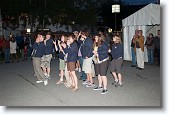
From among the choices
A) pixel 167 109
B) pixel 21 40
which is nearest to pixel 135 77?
pixel 167 109

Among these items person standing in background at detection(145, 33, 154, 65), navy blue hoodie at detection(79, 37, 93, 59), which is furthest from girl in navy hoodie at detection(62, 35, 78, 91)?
person standing in background at detection(145, 33, 154, 65)

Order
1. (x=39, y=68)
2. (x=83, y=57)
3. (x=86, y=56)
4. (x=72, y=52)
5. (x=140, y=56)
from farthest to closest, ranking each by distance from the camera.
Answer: (x=140, y=56) → (x=39, y=68) → (x=83, y=57) → (x=86, y=56) → (x=72, y=52)

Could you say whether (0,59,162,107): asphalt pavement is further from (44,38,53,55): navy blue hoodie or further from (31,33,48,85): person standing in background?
(44,38,53,55): navy blue hoodie

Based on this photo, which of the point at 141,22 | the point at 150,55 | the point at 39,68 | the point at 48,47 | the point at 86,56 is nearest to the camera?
the point at 86,56

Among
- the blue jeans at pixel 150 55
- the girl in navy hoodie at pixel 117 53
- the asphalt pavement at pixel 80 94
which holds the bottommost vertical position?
the asphalt pavement at pixel 80 94

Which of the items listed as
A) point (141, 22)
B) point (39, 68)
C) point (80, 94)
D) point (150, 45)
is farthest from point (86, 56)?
point (141, 22)

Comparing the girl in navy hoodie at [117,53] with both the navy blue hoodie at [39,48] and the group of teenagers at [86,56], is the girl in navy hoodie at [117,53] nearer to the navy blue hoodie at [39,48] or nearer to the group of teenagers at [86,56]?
the group of teenagers at [86,56]

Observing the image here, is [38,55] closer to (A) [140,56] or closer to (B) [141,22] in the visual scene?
(A) [140,56]

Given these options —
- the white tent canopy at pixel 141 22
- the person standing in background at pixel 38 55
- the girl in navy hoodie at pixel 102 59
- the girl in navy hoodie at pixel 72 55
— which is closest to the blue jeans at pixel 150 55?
the white tent canopy at pixel 141 22

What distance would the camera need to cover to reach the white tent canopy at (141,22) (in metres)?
15.7

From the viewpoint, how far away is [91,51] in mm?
9570

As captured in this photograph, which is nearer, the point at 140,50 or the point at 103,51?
the point at 103,51

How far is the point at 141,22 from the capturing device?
16234 millimetres

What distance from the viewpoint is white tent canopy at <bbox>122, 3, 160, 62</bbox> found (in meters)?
15.7
